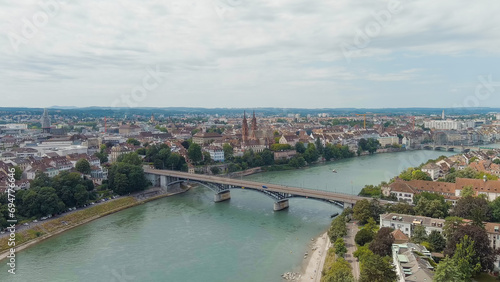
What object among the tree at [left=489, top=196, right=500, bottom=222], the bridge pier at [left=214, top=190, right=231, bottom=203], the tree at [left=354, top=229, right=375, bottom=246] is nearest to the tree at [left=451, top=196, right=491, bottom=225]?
the tree at [left=489, top=196, right=500, bottom=222]

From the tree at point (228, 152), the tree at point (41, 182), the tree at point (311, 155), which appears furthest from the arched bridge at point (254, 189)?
the tree at point (311, 155)

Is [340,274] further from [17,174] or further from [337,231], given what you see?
[17,174]

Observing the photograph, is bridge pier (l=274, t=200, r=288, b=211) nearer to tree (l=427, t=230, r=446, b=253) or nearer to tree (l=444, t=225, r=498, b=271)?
tree (l=427, t=230, r=446, b=253)

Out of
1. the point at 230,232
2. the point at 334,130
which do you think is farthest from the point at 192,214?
the point at 334,130

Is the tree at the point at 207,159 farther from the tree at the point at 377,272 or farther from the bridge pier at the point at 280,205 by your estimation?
the tree at the point at 377,272

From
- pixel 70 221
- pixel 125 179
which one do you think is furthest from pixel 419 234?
pixel 125 179
